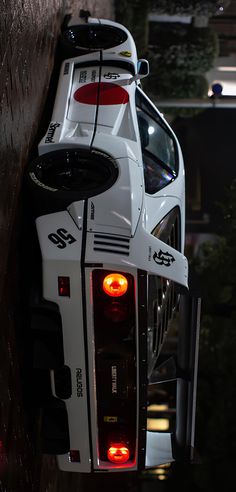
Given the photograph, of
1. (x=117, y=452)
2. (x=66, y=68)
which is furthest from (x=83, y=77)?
(x=117, y=452)

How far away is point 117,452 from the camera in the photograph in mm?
4238

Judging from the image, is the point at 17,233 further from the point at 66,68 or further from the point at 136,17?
the point at 136,17

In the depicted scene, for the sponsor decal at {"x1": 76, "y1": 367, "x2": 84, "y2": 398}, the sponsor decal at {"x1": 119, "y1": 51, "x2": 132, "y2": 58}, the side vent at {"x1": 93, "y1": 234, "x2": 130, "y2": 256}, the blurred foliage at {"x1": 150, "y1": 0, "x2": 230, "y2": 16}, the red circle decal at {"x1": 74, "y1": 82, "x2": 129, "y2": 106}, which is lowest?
the sponsor decal at {"x1": 76, "y1": 367, "x2": 84, "y2": 398}

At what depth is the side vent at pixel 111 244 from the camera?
3.83m

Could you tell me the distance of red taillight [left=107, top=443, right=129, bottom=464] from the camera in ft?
13.9

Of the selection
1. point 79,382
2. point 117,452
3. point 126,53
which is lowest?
point 117,452

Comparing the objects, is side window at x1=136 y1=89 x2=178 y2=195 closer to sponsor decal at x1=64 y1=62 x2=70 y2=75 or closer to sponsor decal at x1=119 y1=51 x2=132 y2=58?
→ sponsor decal at x1=119 y1=51 x2=132 y2=58

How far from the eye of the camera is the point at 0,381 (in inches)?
146

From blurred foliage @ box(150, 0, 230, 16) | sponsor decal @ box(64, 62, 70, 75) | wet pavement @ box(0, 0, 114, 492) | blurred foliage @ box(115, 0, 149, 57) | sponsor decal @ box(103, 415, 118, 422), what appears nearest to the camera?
wet pavement @ box(0, 0, 114, 492)

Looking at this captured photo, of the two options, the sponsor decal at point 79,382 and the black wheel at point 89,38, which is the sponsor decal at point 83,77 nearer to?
the black wheel at point 89,38

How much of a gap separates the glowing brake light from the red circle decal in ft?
5.07

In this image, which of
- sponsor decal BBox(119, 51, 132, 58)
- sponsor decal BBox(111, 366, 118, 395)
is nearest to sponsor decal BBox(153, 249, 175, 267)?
sponsor decal BBox(111, 366, 118, 395)

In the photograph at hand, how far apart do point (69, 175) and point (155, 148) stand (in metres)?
0.94

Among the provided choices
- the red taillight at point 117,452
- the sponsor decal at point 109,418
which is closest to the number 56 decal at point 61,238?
the sponsor decal at point 109,418
